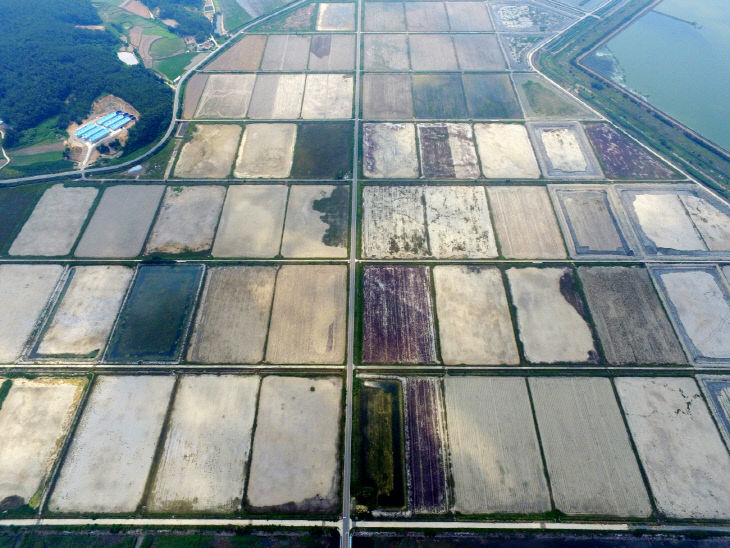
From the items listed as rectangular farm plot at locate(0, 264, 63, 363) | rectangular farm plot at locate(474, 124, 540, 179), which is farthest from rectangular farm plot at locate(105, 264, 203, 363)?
rectangular farm plot at locate(474, 124, 540, 179)

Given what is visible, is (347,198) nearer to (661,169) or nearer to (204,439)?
(204,439)

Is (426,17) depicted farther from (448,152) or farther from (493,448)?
(493,448)

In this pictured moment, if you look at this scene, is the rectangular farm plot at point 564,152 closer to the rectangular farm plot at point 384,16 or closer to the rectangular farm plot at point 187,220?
the rectangular farm plot at point 384,16

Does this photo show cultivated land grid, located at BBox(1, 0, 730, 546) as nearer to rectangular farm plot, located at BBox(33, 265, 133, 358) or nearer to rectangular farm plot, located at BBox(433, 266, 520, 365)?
rectangular farm plot, located at BBox(433, 266, 520, 365)

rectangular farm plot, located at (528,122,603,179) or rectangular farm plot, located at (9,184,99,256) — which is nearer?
rectangular farm plot, located at (9,184,99,256)

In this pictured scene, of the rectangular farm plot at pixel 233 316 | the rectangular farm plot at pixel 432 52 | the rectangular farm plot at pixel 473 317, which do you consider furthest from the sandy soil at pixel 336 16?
the rectangular farm plot at pixel 473 317
